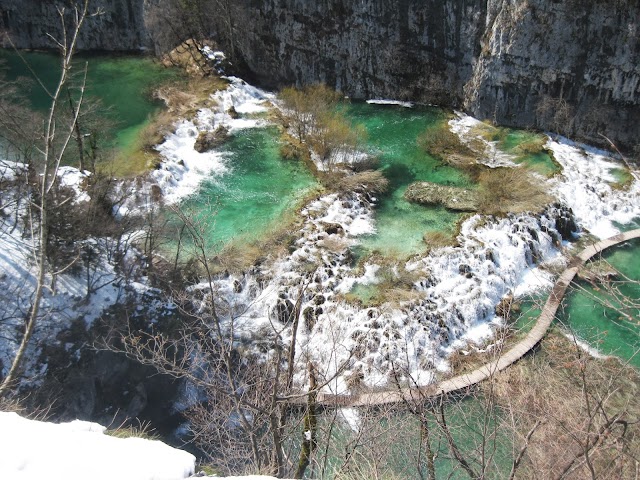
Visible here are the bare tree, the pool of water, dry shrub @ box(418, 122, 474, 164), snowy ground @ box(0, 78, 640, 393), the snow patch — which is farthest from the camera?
the snow patch

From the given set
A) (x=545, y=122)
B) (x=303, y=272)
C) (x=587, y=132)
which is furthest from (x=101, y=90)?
(x=587, y=132)

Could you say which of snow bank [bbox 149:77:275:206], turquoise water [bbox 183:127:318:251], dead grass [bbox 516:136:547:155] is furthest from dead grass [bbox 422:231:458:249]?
snow bank [bbox 149:77:275:206]

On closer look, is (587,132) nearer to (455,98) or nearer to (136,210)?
(455,98)

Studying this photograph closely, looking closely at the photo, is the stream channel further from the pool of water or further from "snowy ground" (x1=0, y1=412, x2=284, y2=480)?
"snowy ground" (x1=0, y1=412, x2=284, y2=480)

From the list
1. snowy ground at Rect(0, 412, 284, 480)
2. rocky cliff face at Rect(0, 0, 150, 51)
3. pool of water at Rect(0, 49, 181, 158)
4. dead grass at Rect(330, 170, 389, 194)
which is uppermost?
rocky cliff face at Rect(0, 0, 150, 51)

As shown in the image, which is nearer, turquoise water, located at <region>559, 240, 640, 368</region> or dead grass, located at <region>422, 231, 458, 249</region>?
turquoise water, located at <region>559, 240, 640, 368</region>

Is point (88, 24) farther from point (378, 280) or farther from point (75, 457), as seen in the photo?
point (75, 457)
